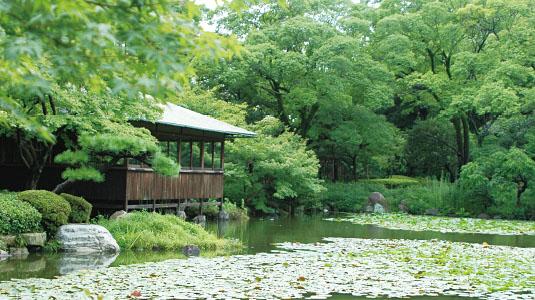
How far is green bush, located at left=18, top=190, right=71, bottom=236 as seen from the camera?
482 inches

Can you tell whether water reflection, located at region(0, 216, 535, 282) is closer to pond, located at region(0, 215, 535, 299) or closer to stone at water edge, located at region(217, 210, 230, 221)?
pond, located at region(0, 215, 535, 299)

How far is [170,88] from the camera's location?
12.5ft

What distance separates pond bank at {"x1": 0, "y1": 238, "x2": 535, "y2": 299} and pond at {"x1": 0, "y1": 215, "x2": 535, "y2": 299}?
0.64 metres

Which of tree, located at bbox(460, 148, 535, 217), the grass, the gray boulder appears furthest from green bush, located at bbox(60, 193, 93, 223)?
tree, located at bbox(460, 148, 535, 217)

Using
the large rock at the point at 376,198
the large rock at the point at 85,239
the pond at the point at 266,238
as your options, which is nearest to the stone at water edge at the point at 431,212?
the large rock at the point at 376,198

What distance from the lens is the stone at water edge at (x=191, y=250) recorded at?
41.3 ft

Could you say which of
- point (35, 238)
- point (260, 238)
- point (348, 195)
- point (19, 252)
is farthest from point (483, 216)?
point (19, 252)

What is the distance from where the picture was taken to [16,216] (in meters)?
11.6

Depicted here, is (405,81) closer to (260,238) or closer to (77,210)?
(260,238)

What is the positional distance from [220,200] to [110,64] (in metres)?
19.0

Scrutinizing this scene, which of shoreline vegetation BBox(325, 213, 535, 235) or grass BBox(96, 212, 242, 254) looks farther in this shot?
shoreline vegetation BBox(325, 213, 535, 235)

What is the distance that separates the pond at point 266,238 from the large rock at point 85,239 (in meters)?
0.37

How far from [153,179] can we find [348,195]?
44.0ft

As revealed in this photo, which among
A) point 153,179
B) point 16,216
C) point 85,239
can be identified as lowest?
point 85,239
